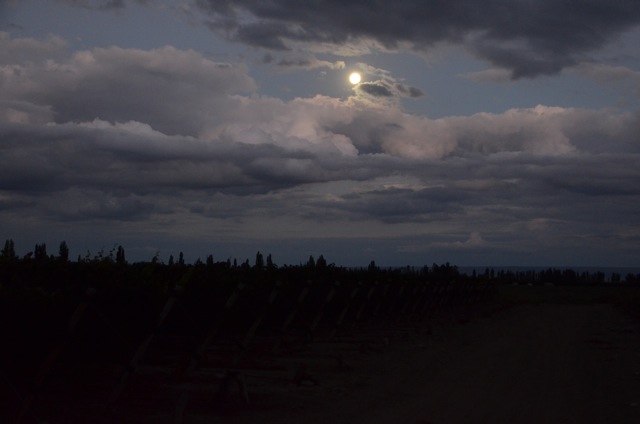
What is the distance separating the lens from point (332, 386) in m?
12.3

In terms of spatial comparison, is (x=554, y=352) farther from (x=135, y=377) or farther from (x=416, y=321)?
(x=416, y=321)

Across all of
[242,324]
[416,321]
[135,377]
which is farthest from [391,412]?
[416,321]

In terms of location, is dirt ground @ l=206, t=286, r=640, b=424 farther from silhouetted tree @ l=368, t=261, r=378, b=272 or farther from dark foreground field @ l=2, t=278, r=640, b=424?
silhouetted tree @ l=368, t=261, r=378, b=272

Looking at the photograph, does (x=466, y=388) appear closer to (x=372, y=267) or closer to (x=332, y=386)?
(x=332, y=386)

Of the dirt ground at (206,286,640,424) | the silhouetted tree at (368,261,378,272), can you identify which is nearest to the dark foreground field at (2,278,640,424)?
the dirt ground at (206,286,640,424)

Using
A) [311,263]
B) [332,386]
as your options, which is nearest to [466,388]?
[332,386]

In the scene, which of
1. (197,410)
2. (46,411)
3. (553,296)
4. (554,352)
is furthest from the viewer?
(553,296)

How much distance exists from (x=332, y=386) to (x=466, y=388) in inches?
86.2

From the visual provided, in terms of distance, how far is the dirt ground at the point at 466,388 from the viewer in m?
9.73

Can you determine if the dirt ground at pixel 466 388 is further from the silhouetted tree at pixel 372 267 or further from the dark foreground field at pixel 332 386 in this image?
the silhouetted tree at pixel 372 267

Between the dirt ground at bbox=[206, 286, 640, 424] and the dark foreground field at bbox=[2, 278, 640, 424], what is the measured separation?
0.8 inches

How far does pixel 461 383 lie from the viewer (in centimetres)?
1273

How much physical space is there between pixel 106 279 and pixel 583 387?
797 centimetres

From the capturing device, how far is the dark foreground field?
30.9ft
